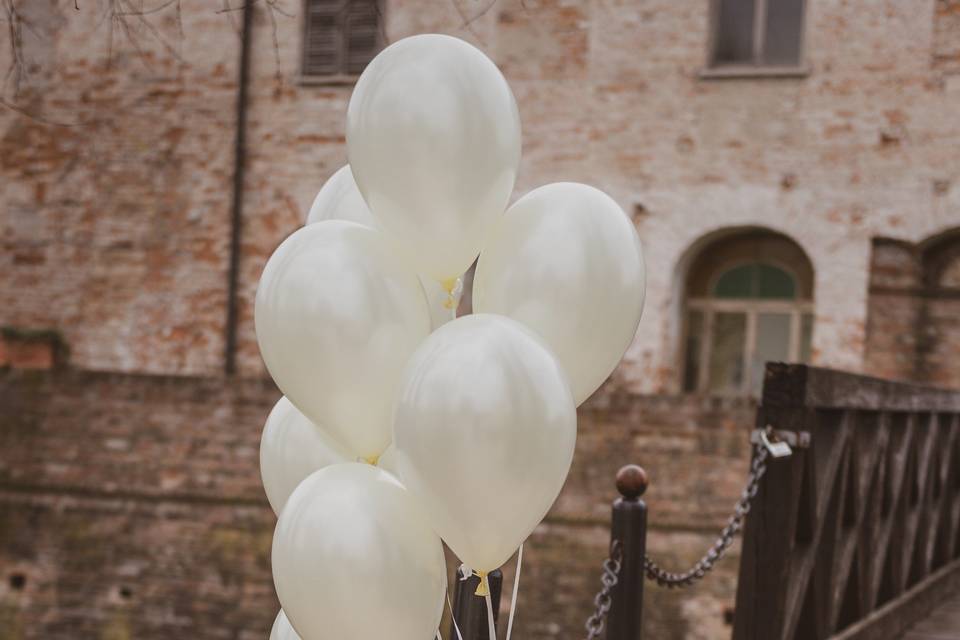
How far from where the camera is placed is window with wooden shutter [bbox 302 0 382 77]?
35.8 feet

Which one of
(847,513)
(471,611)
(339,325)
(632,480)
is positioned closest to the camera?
(339,325)

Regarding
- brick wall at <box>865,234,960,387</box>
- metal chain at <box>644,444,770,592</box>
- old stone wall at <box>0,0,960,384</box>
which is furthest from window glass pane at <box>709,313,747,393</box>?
metal chain at <box>644,444,770,592</box>

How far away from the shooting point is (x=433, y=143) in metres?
1.80

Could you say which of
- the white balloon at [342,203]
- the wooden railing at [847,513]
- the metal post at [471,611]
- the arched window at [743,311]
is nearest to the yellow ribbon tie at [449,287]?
the white balloon at [342,203]

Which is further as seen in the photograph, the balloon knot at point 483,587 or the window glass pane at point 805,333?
the window glass pane at point 805,333

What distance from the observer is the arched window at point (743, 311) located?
1007 centimetres

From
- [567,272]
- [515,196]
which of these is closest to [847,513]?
[567,272]

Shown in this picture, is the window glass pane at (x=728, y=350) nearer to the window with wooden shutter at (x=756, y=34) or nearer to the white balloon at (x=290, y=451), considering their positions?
the window with wooden shutter at (x=756, y=34)

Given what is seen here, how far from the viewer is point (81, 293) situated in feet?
36.7

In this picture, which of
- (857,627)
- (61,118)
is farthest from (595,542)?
(61,118)

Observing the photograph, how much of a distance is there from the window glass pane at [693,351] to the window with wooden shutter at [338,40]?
3743 millimetres

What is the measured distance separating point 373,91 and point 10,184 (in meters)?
10.6

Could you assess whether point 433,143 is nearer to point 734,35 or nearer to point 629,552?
point 629,552

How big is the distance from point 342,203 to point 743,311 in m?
8.43
